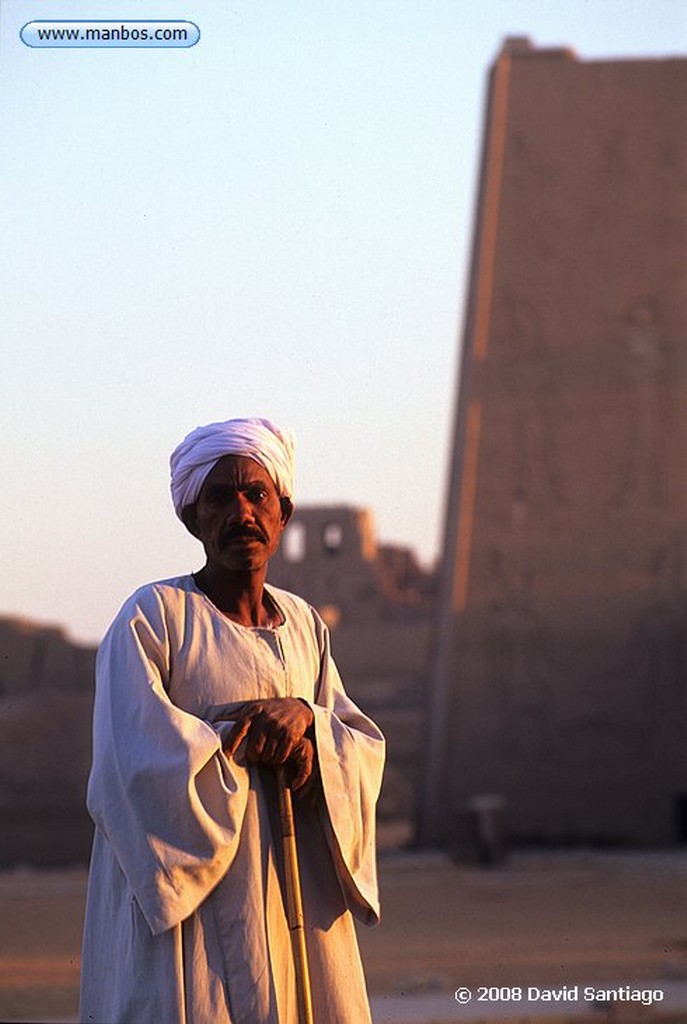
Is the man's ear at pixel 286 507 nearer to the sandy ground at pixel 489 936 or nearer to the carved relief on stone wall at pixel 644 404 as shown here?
the sandy ground at pixel 489 936

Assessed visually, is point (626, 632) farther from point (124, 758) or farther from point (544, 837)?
point (124, 758)

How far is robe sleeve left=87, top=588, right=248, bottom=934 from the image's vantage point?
336 centimetres

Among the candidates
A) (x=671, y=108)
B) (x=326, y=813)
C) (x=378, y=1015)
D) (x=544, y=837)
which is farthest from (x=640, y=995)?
(x=671, y=108)

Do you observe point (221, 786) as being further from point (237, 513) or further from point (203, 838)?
point (237, 513)

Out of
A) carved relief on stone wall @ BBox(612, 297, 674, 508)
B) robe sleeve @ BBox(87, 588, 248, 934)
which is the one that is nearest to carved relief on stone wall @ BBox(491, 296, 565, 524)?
carved relief on stone wall @ BBox(612, 297, 674, 508)

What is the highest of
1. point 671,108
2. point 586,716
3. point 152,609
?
point 671,108

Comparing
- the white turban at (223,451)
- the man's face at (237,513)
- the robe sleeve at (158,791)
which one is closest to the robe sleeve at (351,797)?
the robe sleeve at (158,791)

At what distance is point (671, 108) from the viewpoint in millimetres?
16953

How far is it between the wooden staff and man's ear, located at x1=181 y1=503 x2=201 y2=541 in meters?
0.47

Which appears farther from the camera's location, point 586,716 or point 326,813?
point 586,716

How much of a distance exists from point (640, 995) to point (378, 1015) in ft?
3.29

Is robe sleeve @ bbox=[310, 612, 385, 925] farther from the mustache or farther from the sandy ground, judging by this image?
the sandy ground

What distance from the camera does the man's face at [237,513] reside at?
3.54 metres

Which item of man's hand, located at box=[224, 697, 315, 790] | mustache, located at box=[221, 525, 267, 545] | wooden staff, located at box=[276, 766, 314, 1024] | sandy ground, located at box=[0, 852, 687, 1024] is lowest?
sandy ground, located at box=[0, 852, 687, 1024]
